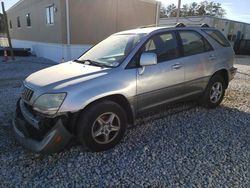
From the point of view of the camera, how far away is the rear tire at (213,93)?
493 cm

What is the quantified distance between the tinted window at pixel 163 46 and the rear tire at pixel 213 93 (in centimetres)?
126

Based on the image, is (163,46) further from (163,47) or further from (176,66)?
(176,66)

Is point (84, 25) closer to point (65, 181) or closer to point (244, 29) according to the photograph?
point (65, 181)

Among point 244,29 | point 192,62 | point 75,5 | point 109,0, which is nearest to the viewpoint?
point 192,62

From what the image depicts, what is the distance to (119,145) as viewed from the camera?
362cm

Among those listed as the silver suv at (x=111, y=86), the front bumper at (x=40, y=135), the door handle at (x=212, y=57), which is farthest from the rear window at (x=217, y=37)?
the front bumper at (x=40, y=135)

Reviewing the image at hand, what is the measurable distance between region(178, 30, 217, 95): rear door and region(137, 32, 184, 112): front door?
20cm

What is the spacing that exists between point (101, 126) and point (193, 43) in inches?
101

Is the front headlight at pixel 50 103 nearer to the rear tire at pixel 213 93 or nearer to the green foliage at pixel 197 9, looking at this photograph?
the rear tire at pixel 213 93

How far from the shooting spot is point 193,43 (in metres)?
4.59

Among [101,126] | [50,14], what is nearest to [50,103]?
[101,126]

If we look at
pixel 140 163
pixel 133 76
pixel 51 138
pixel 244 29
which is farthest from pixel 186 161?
pixel 244 29

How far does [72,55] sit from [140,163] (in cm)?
1084

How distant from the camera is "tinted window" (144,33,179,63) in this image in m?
3.94
